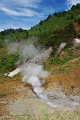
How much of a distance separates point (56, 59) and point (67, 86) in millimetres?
6921

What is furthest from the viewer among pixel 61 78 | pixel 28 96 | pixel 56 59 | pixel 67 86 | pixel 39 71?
pixel 56 59

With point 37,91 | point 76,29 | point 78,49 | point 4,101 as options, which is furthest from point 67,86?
point 76,29

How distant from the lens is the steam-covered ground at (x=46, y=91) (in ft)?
48.4

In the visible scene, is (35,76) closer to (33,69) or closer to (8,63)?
(33,69)

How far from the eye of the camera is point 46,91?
17.6 meters

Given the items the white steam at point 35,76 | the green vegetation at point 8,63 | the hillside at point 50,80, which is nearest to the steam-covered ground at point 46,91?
the hillside at point 50,80

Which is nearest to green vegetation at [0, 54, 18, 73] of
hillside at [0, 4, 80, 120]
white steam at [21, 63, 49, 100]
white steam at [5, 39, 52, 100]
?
hillside at [0, 4, 80, 120]

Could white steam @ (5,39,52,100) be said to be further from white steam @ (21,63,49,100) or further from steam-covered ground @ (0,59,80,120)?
steam-covered ground @ (0,59,80,120)

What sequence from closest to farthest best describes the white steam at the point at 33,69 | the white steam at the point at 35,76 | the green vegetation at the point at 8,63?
the white steam at the point at 35,76 → the white steam at the point at 33,69 → the green vegetation at the point at 8,63

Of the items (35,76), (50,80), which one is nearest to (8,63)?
(35,76)

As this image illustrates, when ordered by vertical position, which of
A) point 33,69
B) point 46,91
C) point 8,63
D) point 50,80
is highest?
point 8,63

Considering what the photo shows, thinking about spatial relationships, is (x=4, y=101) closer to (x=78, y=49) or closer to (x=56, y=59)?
(x=56, y=59)

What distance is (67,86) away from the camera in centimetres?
1817

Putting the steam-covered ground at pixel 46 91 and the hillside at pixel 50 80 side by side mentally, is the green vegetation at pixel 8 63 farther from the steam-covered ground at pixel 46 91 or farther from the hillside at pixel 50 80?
the steam-covered ground at pixel 46 91
